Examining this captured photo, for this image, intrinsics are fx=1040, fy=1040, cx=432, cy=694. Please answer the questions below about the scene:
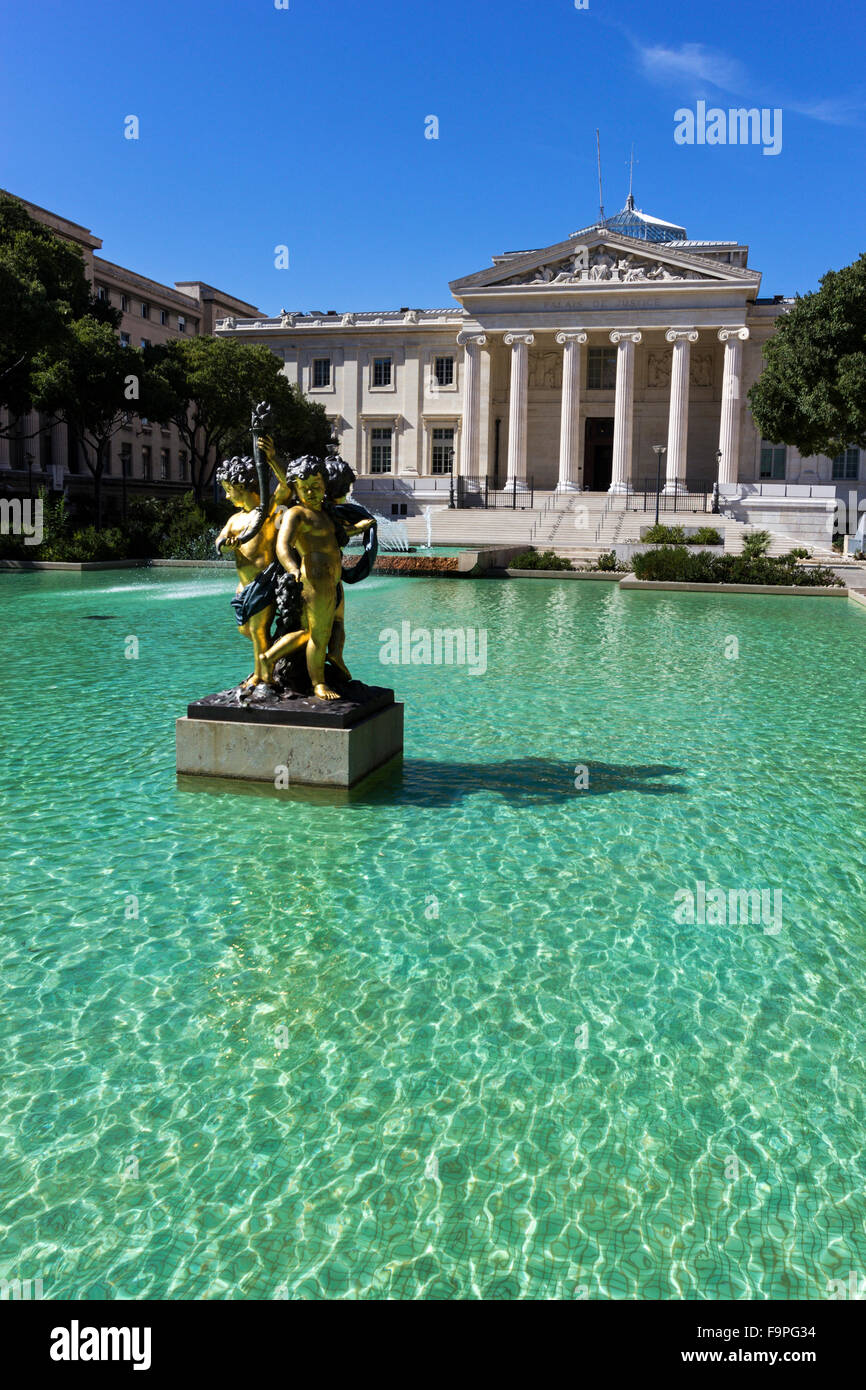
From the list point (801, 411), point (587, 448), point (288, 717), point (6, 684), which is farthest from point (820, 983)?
point (587, 448)

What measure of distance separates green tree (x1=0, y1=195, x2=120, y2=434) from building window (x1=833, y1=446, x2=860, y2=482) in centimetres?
4210

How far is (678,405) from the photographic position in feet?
184

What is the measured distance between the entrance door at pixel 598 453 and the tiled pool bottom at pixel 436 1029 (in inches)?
2239

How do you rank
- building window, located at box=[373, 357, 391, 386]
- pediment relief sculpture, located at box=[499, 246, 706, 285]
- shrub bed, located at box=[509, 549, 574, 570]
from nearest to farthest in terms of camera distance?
shrub bed, located at box=[509, 549, 574, 570] < pediment relief sculpture, located at box=[499, 246, 706, 285] < building window, located at box=[373, 357, 391, 386]

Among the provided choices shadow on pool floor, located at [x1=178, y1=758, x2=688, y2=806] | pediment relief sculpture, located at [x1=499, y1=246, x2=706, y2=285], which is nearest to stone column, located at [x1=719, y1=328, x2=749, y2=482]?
pediment relief sculpture, located at [x1=499, y1=246, x2=706, y2=285]

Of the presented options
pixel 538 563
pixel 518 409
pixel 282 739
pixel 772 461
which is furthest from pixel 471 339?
pixel 282 739

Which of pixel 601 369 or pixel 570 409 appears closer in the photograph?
pixel 570 409

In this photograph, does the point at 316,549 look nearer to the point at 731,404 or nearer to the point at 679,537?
the point at 679,537

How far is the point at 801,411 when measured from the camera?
34375 millimetres

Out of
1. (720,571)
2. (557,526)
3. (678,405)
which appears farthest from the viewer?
(678,405)

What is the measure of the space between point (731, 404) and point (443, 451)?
750 inches

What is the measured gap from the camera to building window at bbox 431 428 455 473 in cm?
6631

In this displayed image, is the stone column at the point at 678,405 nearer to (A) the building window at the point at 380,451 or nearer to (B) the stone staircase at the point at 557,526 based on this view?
(B) the stone staircase at the point at 557,526

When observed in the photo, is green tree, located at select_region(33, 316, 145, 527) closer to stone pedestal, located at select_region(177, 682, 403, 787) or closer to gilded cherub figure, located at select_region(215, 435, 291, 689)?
gilded cherub figure, located at select_region(215, 435, 291, 689)
